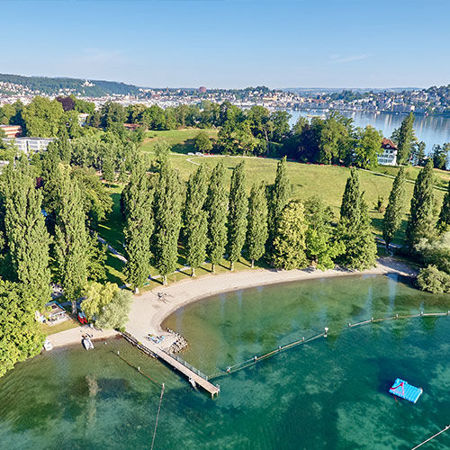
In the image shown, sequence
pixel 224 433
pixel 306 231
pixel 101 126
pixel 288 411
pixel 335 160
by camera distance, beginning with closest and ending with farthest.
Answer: pixel 224 433 < pixel 288 411 < pixel 306 231 < pixel 335 160 < pixel 101 126

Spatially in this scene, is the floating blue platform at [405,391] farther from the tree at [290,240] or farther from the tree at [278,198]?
the tree at [278,198]

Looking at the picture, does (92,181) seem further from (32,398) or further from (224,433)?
(224,433)

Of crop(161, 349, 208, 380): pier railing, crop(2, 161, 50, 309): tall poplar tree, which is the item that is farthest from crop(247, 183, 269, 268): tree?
crop(2, 161, 50, 309): tall poplar tree

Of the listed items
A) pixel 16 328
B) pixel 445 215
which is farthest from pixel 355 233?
pixel 16 328

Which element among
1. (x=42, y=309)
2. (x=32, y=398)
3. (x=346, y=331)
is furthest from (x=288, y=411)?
(x=42, y=309)

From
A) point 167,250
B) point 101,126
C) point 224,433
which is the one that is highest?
point 101,126

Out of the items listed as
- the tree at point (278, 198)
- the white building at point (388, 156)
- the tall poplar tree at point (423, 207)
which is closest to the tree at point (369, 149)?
the white building at point (388, 156)
